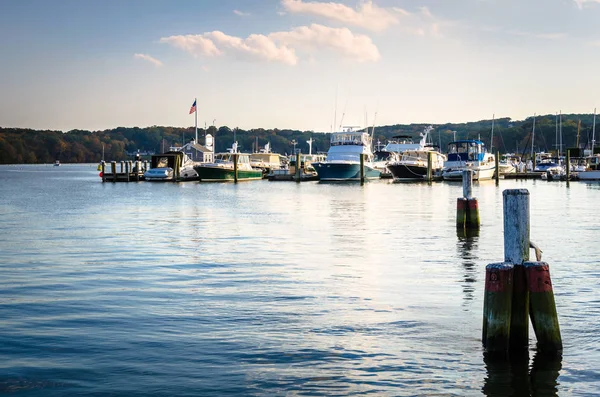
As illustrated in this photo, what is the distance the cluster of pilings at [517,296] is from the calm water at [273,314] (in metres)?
0.33

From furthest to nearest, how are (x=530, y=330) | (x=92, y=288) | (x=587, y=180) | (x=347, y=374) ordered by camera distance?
(x=587, y=180)
(x=92, y=288)
(x=530, y=330)
(x=347, y=374)

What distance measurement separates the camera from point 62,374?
11570 mm

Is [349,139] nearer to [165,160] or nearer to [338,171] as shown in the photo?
[338,171]

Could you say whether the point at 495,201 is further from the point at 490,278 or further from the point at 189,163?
the point at 189,163

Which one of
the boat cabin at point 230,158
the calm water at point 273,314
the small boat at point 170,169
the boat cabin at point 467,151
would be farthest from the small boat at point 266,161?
the calm water at point 273,314

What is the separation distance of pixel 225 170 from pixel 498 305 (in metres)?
97.2

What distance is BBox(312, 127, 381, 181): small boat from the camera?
341ft

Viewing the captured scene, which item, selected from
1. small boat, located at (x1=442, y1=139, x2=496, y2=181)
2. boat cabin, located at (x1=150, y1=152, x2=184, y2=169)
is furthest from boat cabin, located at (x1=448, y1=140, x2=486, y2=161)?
boat cabin, located at (x1=150, y1=152, x2=184, y2=169)

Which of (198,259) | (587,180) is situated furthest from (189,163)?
(198,259)

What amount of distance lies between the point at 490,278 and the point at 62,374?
656 centimetres

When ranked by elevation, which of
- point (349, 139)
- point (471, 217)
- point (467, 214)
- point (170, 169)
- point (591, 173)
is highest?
point (349, 139)

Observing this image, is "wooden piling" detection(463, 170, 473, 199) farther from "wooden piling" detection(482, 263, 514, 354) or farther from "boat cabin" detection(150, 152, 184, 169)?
"boat cabin" detection(150, 152, 184, 169)

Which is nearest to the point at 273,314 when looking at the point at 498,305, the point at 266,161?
the point at 498,305

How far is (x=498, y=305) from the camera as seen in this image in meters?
11.9
